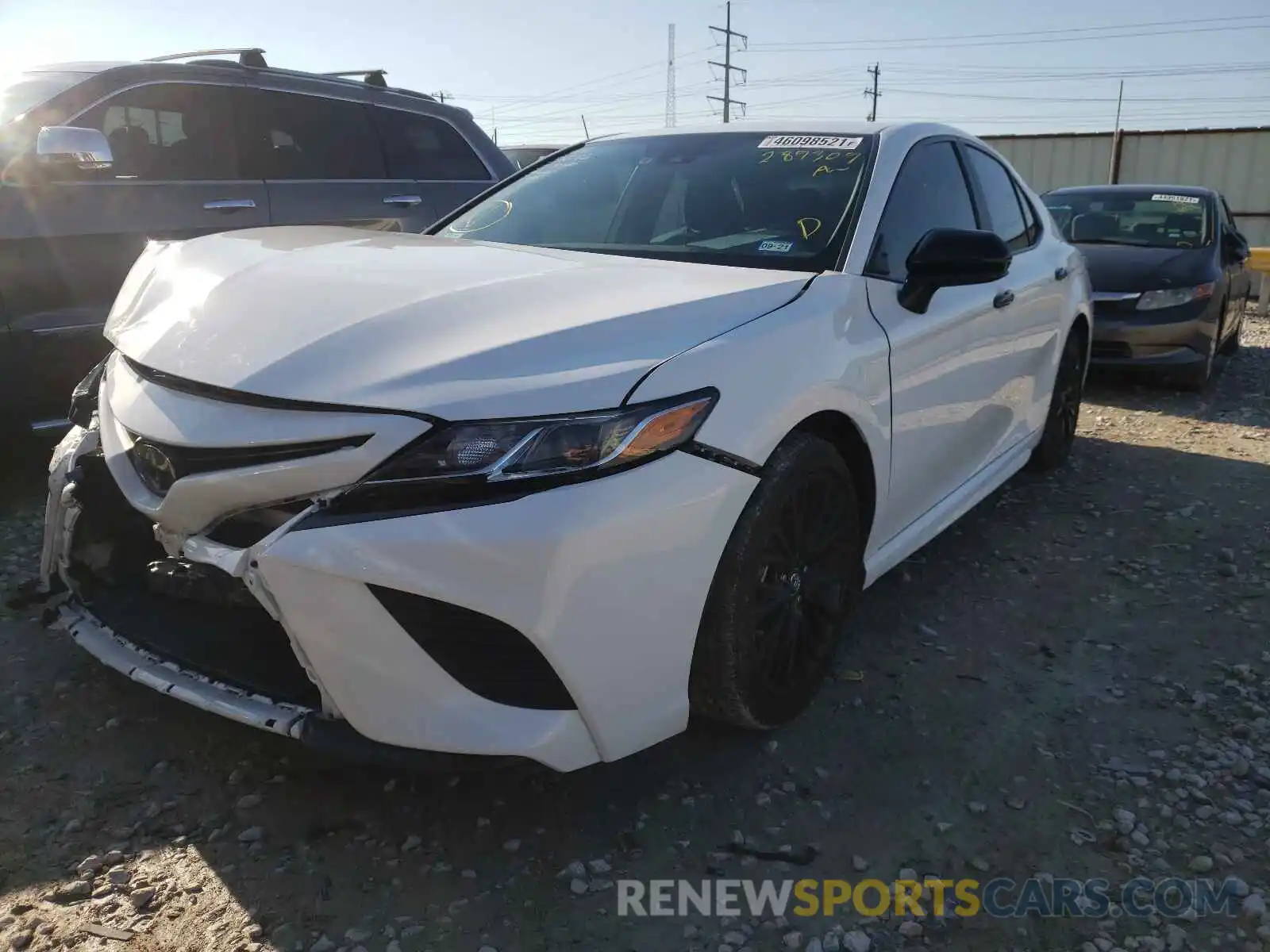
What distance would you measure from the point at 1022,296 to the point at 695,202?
A: 1.46m

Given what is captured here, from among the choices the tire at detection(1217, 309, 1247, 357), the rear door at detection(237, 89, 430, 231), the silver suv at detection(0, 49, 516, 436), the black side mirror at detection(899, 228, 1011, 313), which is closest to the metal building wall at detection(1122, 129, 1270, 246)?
the tire at detection(1217, 309, 1247, 357)

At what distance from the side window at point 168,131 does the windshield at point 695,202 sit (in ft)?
5.84

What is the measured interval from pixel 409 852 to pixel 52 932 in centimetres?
68

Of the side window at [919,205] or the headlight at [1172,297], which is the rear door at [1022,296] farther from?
the headlight at [1172,297]

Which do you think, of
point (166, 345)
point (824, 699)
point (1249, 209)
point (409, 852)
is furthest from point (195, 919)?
point (1249, 209)

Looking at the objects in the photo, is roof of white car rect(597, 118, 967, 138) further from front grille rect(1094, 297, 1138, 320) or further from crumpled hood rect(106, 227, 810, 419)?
front grille rect(1094, 297, 1138, 320)

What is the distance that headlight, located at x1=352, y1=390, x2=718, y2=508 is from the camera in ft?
6.08

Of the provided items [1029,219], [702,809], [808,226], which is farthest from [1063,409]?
[702,809]

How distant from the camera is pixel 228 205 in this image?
4652 mm

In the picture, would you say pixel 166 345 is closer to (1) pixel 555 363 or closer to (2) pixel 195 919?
(1) pixel 555 363

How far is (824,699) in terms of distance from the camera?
2838mm

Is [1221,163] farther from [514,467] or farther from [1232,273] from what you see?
[514,467]

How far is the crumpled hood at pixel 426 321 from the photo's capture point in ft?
6.33

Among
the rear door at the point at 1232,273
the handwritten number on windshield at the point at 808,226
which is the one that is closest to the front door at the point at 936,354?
the handwritten number on windshield at the point at 808,226
